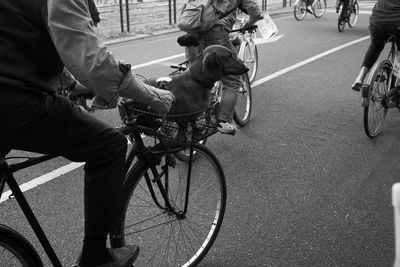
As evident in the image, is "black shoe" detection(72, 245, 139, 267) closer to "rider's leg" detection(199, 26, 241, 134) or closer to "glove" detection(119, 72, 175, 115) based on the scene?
"glove" detection(119, 72, 175, 115)

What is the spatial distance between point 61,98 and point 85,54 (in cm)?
31

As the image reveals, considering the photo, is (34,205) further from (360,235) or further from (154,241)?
(360,235)

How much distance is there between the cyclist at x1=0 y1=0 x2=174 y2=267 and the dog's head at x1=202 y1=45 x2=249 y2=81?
116 cm

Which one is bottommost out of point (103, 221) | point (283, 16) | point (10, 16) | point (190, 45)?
point (283, 16)

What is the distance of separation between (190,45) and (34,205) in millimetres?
2015

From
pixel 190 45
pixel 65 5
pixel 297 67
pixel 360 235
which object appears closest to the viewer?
pixel 65 5

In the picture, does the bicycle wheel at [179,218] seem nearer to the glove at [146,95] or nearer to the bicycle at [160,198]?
the bicycle at [160,198]

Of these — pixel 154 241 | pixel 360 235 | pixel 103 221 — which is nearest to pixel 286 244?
pixel 360 235

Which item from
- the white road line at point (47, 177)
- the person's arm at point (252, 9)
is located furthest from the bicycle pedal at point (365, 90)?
the white road line at point (47, 177)

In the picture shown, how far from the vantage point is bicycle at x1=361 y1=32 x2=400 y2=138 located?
15.5 feet

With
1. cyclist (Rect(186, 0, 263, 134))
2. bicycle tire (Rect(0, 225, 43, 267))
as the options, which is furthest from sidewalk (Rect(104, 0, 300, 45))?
bicycle tire (Rect(0, 225, 43, 267))

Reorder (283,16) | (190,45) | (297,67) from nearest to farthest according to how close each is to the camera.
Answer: (190,45) → (297,67) → (283,16)

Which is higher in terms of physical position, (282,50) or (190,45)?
(190,45)

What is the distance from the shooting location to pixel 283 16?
15820 millimetres
